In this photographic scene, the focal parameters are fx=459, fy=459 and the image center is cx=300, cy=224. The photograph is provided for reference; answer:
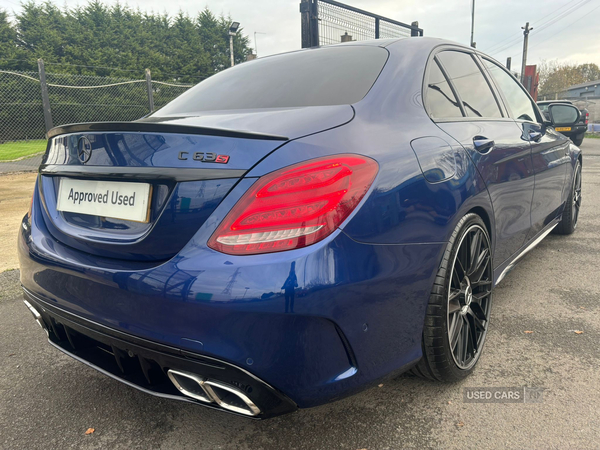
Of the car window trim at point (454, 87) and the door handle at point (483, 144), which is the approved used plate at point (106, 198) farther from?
the door handle at point (483, 144)

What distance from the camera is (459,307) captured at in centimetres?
190

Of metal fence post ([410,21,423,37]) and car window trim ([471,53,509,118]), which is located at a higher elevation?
metal fence post ([410,21,423,37])

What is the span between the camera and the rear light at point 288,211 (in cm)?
126

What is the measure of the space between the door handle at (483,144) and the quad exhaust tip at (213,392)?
1465mm

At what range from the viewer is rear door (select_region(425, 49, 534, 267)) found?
6.70 feet

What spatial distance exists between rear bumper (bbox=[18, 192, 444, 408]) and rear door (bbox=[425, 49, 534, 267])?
79cm

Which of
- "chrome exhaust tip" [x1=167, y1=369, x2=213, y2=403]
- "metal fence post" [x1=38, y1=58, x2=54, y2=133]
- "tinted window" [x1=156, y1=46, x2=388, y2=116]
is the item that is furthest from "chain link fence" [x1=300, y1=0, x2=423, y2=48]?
"metal fence post" [x1=38, y1=58, x2=54, y2=133]

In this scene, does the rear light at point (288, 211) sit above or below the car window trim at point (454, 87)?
below

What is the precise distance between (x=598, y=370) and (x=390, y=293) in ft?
4.10

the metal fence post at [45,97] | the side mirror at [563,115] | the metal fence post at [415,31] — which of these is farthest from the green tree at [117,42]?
the side mirror at [563,115]

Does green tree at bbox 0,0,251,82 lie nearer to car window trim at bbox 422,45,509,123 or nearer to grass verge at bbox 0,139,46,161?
grass verge at bbox 0,139,46,161

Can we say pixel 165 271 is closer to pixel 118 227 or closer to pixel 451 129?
pixel 118 227

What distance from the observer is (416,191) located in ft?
5.08

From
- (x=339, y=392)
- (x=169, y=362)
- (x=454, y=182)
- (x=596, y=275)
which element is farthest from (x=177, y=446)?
(x=596, y=275)
